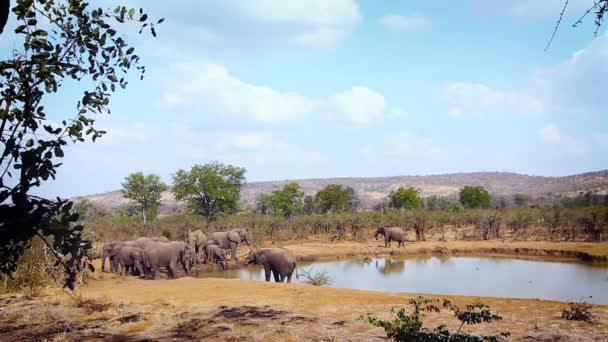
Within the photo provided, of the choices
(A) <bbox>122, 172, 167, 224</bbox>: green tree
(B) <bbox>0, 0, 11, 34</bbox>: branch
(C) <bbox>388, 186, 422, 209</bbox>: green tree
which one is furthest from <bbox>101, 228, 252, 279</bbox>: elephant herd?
(C) <bbox>388, 186, 422, 209</bbox>: green tree

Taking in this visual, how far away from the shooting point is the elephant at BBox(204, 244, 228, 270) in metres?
23.7

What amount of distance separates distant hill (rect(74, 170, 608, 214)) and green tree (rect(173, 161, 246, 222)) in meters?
61.2

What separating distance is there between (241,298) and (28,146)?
29.0 feet

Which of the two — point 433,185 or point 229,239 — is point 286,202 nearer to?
point 229,239

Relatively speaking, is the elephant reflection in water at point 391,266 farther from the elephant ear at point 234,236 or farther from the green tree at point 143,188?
the green tree at point 143,188

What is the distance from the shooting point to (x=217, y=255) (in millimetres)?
23734

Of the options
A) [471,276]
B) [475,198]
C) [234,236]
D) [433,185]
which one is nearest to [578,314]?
[471,276]

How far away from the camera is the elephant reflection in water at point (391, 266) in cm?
2371

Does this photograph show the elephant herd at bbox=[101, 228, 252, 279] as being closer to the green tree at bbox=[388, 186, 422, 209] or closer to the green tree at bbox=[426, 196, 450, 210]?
the green tree at bbox=[426, 196, 450, 210]

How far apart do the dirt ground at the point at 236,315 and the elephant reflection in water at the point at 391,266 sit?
1099 cm

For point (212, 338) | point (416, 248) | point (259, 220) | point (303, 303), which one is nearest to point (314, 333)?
point (212, 338)

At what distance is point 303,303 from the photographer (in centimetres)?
1106

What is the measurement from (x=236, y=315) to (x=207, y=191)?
36.2 meters

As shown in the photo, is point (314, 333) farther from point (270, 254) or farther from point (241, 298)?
point (270, 254)
